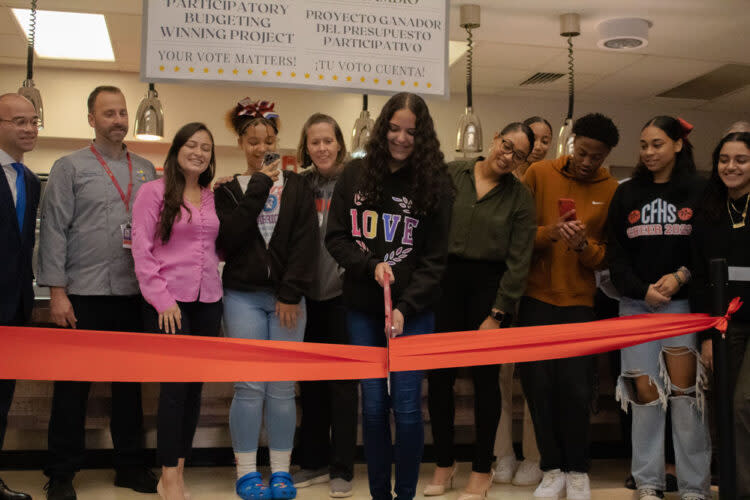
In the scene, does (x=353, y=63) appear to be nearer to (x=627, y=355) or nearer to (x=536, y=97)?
(x=627, y=355)

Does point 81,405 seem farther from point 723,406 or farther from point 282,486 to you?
point 723,406

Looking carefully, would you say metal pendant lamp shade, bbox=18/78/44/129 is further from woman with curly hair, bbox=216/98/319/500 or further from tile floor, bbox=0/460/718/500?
tile floor, bbox=0/460/718/500

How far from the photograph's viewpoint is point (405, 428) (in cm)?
261

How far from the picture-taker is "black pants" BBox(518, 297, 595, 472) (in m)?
3.26

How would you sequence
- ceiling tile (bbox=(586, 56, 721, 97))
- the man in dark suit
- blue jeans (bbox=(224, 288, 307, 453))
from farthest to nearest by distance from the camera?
ceiling tile (bbox=(586, 56, 721, 97))
blue jeans (bbox=(224, 288, 307, 453))
the man in dark suit

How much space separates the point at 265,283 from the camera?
3.18 metres

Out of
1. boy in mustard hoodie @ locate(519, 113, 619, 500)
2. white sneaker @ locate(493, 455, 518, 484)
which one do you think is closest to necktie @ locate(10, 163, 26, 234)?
boy in mustard hoodie @ locate(519, 113, 619, 500)

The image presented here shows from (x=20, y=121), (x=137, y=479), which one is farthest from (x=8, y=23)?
(x=137, y=479)

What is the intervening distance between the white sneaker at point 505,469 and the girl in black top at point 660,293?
65 centimetres

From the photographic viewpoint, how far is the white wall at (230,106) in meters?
7.33

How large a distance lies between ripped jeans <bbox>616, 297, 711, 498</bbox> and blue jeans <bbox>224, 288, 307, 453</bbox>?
1385 millimetres

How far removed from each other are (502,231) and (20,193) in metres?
1.94

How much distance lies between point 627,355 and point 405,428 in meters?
1.13

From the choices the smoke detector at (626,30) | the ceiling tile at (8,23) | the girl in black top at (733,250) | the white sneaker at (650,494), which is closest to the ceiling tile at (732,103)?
the smoke detector at (626,30)
